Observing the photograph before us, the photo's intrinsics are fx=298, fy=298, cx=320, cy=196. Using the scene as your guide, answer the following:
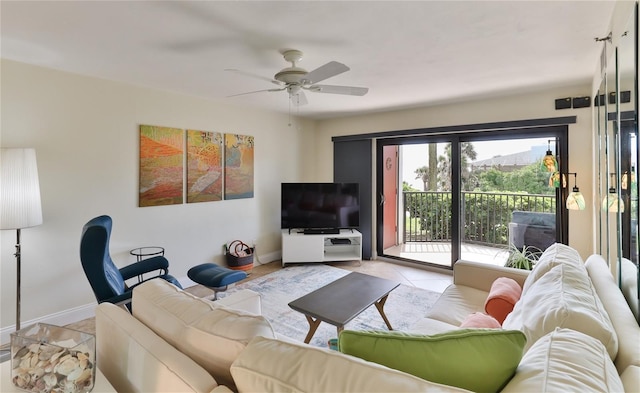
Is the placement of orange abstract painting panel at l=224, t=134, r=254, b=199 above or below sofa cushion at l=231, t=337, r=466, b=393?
above

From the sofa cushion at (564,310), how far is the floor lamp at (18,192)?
10.7 ft

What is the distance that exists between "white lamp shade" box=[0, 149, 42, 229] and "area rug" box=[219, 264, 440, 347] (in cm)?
186

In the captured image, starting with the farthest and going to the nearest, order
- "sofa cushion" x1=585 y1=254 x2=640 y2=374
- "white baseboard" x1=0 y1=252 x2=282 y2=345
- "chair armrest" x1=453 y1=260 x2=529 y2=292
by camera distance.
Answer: "white baseboard" x1=0 y1=252 x2=282 y2=345 < "chair armrest" x1=453 y1=260 x2=529 y2=292 < "sofa cushion" x1=585 y1=254 x2=640 y2=374

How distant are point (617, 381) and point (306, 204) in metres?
3.97

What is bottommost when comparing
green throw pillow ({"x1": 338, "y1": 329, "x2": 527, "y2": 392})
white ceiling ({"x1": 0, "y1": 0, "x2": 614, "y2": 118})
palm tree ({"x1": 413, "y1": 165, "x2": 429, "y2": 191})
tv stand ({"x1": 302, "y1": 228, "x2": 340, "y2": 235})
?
tv stand ({"x1": 302, "y1": 228, "x2": 340, "y2": 235})

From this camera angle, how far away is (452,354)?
32.9 inches

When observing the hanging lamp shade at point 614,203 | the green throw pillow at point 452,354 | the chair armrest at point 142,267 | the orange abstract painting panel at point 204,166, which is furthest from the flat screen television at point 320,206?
the green throw pillow at point 452,354

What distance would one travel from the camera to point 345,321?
1977 millimetres

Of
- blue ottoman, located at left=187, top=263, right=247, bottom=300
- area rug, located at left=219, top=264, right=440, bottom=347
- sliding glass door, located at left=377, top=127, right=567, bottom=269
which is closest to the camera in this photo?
area rug, located at left=219, top=264, right=440, bottom=347

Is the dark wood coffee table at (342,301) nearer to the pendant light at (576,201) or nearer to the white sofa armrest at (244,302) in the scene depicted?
the white sofa armrest at (244,302)

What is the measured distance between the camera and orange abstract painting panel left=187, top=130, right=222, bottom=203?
146 inches

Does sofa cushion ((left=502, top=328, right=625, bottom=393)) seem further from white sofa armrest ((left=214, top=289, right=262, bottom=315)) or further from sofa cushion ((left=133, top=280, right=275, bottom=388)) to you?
white sofa armrest ((left=214, top=289, right=262, bottom=315))

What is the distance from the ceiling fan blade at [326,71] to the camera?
196 cm

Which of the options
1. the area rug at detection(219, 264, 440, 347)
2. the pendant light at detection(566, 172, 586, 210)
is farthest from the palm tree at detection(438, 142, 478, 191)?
the area rug at detection(219, 264, 440, 347)
